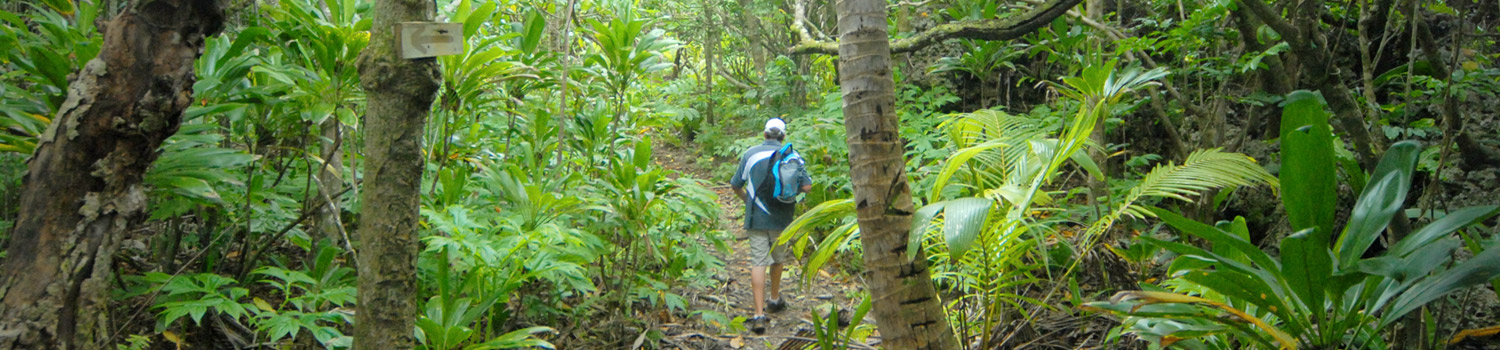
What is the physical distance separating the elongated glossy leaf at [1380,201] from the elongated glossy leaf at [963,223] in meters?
0.81

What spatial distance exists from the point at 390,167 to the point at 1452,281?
8.33ft

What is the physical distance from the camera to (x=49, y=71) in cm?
224

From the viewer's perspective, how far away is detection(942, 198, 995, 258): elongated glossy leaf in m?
1.94

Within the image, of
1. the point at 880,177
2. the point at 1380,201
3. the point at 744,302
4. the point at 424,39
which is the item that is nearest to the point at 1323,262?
the point at 1380,201

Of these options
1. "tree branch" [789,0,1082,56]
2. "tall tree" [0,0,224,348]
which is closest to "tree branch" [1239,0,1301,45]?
"tree branch" [789,0,1082,56]

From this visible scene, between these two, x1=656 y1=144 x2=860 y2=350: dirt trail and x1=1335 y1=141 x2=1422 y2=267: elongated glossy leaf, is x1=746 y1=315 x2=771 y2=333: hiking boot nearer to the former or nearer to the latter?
x1=656 y1=144 x2=860 y2=350: dirt trail

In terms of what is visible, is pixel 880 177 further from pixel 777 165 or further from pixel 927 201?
pixel 777 165

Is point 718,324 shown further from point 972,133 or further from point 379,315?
point 379,315

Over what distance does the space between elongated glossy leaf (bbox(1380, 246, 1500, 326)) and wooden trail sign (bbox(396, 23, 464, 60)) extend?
2.39m

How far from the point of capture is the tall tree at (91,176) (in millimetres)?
1978

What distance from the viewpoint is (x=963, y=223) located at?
2.00 meters

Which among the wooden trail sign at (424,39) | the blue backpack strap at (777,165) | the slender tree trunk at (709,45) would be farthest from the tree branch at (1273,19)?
the slender tree trunk at (709,45)

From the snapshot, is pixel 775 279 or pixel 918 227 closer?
pixel 918 227

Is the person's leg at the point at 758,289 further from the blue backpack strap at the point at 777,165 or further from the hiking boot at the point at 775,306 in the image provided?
the blue backpack strap at the point at 777,165
